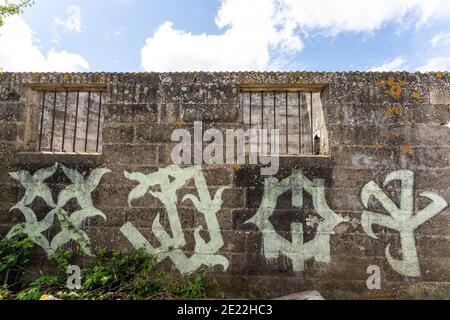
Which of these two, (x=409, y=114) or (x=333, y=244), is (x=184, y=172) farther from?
(x=409, y=114)

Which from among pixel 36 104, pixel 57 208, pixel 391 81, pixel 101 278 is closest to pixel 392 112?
pixel 391 81

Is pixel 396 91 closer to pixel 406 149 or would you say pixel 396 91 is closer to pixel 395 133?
pixel 395 133

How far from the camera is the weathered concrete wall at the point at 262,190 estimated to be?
3.58 meters

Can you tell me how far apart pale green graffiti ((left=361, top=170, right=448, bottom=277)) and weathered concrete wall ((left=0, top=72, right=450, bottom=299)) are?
1cm

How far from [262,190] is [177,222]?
0.99 m

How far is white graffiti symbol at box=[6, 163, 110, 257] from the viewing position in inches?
147

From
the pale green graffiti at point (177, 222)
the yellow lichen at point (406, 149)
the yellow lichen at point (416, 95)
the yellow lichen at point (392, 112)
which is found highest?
the yellow lichen at point (416, 95)

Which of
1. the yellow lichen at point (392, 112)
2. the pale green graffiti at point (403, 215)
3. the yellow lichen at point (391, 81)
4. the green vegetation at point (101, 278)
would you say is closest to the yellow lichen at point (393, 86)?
the yellow lichen at point (391, 81)

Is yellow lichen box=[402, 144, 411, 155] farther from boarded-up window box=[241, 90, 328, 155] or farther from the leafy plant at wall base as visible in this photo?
the leafy plant at wall base

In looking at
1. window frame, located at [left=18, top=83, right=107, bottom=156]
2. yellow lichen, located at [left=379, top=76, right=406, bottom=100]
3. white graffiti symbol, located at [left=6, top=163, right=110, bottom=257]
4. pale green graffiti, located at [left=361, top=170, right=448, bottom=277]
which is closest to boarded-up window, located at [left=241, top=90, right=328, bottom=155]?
yellow lichen, located at [left=379, top=76, right=406, bottom=100]

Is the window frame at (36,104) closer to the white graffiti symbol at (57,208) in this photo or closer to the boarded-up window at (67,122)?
the white graffiti symbol at (57,208)

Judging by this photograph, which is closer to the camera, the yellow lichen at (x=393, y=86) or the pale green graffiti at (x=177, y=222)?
the pale green graffiti at (x=177, y=222)

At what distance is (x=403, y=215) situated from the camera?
3.61 m

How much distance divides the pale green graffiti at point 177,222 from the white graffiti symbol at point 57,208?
0.44m
